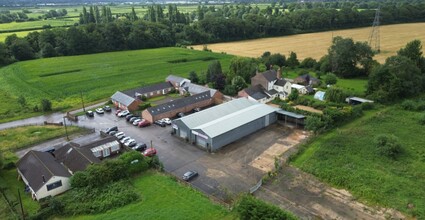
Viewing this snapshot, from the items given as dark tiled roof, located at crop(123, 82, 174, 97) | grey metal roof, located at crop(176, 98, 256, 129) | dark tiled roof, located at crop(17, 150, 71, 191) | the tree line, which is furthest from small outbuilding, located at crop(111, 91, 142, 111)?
the tree line

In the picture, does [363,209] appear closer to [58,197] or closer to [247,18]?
[58,197]

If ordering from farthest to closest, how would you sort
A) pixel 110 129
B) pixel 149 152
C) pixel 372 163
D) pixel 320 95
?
pixel 320 95, pixel 110 129, pixel 149 152, pixel 372 163

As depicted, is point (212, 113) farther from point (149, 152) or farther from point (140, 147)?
point (149, 152)

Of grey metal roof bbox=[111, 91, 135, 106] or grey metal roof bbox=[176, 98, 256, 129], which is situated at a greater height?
grey metal roof bbox=[111, 91, 135, 106]

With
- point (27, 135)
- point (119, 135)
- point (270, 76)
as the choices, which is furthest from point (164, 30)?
point (119, 135)

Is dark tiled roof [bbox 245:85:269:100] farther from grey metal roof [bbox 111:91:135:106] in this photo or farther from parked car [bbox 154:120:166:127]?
grey metal roof [bbox 111:91:135:106]

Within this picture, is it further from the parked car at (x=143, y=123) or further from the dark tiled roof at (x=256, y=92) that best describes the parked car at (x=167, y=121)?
the dark tiled roof at (x=256, y=92)

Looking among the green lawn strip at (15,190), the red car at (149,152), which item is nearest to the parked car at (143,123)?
the red car at (149,152)
